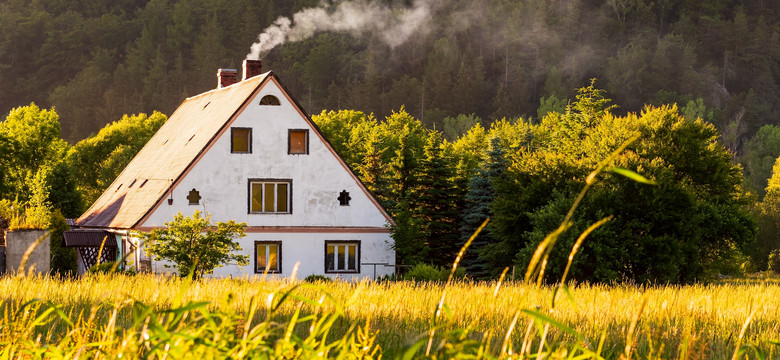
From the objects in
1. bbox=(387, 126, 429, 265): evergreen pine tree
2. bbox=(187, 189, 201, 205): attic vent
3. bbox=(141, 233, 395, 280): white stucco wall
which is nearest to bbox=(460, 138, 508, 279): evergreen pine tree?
bbox=(387, 126, 429, 265): evergreen pine tree

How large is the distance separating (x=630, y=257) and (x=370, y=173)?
18375 millimetres

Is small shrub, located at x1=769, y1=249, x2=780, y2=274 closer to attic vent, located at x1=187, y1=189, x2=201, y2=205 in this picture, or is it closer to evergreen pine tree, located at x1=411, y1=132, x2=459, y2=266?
evergreen pine tree, located at x1=411, y1=132, x2=459, y2=266

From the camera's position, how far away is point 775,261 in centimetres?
8888

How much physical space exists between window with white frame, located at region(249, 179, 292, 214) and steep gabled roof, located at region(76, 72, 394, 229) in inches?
98.0

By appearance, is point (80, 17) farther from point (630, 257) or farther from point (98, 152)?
point (630, 257)

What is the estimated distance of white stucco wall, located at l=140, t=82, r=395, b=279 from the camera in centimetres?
3822

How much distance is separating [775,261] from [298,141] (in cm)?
6429

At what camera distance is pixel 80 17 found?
189 meters

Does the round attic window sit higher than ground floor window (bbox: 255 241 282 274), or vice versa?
the round attic window

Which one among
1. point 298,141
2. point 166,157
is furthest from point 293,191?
point 166,157

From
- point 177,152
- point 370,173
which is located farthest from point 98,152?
point 177,152

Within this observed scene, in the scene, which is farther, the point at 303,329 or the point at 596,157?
the point at 596,157

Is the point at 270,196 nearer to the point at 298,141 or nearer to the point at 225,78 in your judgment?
the point at 298,141

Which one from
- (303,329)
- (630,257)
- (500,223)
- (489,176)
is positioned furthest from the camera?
(489,176)
